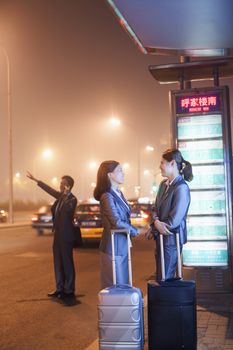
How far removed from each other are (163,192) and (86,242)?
14.5 metres

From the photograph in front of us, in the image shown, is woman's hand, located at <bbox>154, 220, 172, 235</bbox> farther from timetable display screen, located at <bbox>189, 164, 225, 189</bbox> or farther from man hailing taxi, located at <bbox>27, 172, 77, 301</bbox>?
man hailing taxi, located at <bbox>27, 172, 77, 301</bbox>

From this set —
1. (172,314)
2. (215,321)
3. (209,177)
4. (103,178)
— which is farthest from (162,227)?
(209,177)

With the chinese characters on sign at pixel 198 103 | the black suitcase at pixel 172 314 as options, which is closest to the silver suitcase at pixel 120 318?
the black suitcase at pixel 172 314

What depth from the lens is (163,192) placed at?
6.38 metres

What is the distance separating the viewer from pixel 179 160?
6293 mm

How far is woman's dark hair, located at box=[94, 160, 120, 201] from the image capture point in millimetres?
6027

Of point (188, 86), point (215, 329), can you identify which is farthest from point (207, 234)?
point (188, 86)

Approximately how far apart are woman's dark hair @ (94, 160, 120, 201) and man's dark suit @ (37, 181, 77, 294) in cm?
332

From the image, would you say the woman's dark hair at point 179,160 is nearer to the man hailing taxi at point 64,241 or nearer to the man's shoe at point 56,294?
the man hailing taxi at point 64,241

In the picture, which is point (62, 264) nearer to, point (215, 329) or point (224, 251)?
point (224, 251)

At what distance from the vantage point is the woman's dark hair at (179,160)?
6.24 metres

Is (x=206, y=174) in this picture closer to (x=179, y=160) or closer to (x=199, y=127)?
(x=199, y=127)

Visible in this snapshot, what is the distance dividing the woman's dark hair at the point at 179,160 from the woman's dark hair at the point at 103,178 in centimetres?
61

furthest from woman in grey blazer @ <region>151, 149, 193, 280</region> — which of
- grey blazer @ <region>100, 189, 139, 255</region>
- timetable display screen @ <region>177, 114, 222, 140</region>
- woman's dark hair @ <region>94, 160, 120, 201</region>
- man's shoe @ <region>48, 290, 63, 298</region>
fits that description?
man's shoe @ <region>48, 290, 63, 298</region>
